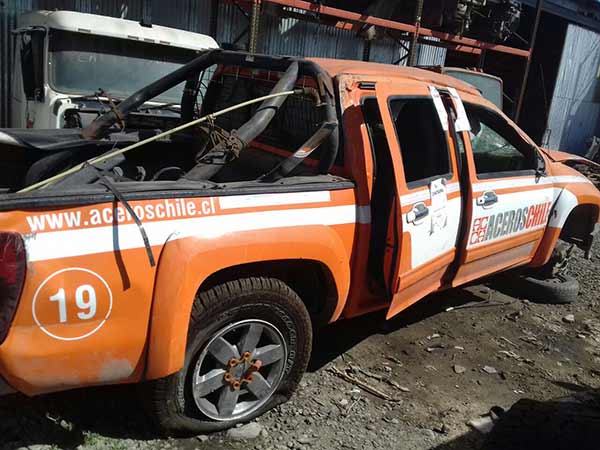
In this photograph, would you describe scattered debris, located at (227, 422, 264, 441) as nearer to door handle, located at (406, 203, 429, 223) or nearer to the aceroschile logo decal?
door handle, located at (406, 203, 429, 223)

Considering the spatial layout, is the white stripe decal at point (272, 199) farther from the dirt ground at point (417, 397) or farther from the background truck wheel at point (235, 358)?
the dirt ground at point (417, 397)

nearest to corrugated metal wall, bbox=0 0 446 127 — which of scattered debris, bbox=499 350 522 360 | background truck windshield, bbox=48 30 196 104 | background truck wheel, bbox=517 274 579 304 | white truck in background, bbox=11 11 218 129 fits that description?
white truck in background, bbox=11 11 218 129

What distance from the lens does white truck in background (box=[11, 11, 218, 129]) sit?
5.64 meters

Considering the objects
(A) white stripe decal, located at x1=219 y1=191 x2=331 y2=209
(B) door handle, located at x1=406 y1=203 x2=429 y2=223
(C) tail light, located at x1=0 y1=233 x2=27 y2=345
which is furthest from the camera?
(B) door handle, located at x1=406 y1=203 x2=429 y2=223

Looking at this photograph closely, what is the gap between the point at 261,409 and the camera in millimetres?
2953

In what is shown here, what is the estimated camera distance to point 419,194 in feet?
10.9

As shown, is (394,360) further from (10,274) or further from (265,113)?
(10,274)

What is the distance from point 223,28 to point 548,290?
7.48 metres

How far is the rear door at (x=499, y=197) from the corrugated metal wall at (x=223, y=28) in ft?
22.5

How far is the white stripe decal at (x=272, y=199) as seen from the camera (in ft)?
8.45

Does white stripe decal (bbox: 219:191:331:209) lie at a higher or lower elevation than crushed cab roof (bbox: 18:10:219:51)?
lower

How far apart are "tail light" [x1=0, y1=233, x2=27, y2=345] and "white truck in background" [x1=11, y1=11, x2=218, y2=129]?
351 centimetres

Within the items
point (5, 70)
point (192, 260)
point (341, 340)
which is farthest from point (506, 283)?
point (5, 70)

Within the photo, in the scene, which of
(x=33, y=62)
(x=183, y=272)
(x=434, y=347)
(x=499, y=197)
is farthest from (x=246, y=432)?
(x=33, y=62)
